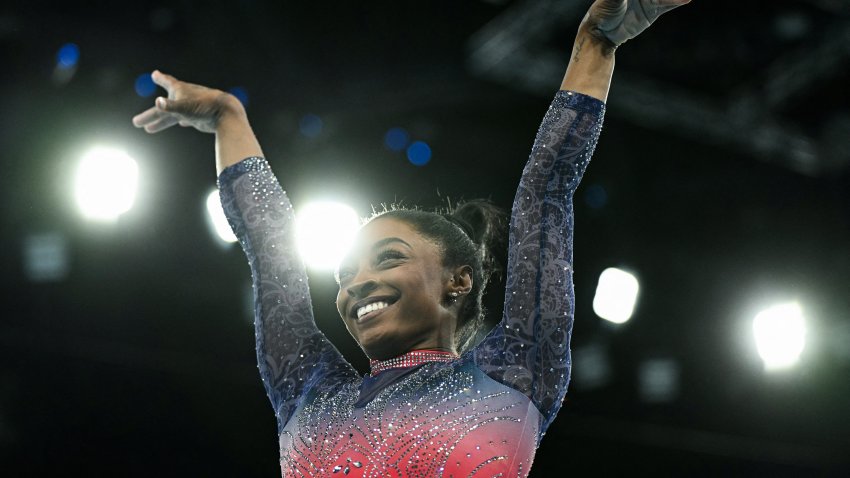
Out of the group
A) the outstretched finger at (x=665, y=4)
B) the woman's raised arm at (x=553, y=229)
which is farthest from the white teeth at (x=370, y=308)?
the outstretched finger at (x=665, y=4)

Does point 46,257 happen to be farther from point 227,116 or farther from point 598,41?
point 598,41

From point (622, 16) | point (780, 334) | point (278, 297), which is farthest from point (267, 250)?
point (780, 334)

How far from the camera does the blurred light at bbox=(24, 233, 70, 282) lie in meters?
4.34

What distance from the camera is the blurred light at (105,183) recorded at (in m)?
Result: 4.21

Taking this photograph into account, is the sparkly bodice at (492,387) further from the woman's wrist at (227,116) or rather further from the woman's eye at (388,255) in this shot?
the woman's wrist at (227,116)

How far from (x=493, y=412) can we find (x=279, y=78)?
3024mm

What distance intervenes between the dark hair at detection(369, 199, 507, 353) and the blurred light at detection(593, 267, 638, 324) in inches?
134

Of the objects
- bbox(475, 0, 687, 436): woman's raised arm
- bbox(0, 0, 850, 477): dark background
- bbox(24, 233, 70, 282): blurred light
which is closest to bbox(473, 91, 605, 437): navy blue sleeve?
bbox(475, 0, 687, 436): woman's raised arm

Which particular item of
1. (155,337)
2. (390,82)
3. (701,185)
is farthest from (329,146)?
(701,185)

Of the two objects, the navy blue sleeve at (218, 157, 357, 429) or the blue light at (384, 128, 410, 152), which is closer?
the navy blue sleeve at (218, 157, 357, 429)

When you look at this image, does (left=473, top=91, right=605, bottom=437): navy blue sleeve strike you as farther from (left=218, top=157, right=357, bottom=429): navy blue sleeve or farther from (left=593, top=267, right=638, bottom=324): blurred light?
(left=593, top=267, right=638, bottom=324): blurred light

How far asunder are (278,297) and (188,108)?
51cm

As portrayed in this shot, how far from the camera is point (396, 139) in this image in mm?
4766

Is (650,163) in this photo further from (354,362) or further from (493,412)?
(493,412)
